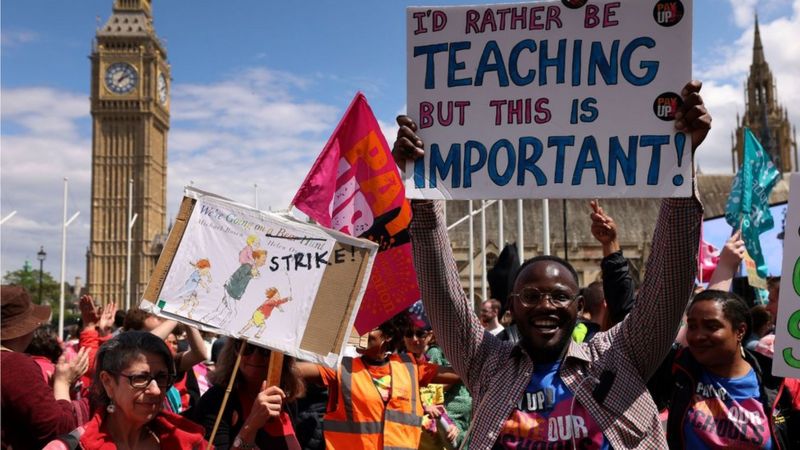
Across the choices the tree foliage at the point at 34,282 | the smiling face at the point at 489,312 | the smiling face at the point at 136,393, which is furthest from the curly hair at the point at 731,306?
the tree foliage at the point at 34,282

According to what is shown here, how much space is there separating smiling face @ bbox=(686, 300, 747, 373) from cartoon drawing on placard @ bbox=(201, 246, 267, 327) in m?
1.77

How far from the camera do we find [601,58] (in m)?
3.00

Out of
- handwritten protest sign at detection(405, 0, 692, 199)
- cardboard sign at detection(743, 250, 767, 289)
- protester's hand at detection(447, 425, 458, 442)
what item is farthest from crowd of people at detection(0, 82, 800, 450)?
cardboard sign at detection(743, 250, 767, 289)

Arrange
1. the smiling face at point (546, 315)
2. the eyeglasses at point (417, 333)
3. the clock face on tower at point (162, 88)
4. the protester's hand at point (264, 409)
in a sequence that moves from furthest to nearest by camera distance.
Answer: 1. the clock face on tower at point (162, 88)
2. the eyeglasses at point (417, 333)
3. the protester's hand at point (264, 409)
4. the smiling face at point (546, 315)

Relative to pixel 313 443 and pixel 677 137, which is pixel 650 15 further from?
pixel 313 443

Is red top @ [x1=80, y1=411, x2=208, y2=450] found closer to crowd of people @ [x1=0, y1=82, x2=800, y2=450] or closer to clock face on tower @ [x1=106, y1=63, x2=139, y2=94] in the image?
crowd of people @ [x1=0, y1=82, x2=800, y2=450]

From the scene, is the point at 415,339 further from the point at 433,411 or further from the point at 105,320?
the point at 105,320

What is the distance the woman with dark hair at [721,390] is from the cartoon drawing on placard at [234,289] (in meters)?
1.70

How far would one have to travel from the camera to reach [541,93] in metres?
3.04

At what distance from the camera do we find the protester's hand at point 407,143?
2977 millimetres

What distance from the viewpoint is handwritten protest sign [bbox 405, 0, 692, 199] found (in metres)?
2.90

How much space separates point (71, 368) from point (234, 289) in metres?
1.02

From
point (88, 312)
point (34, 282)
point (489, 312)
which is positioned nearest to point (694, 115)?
point (88, 312)

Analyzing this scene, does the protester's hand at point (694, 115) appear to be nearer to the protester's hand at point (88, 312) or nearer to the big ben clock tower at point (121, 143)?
the protester's hand at point (88, 312)
